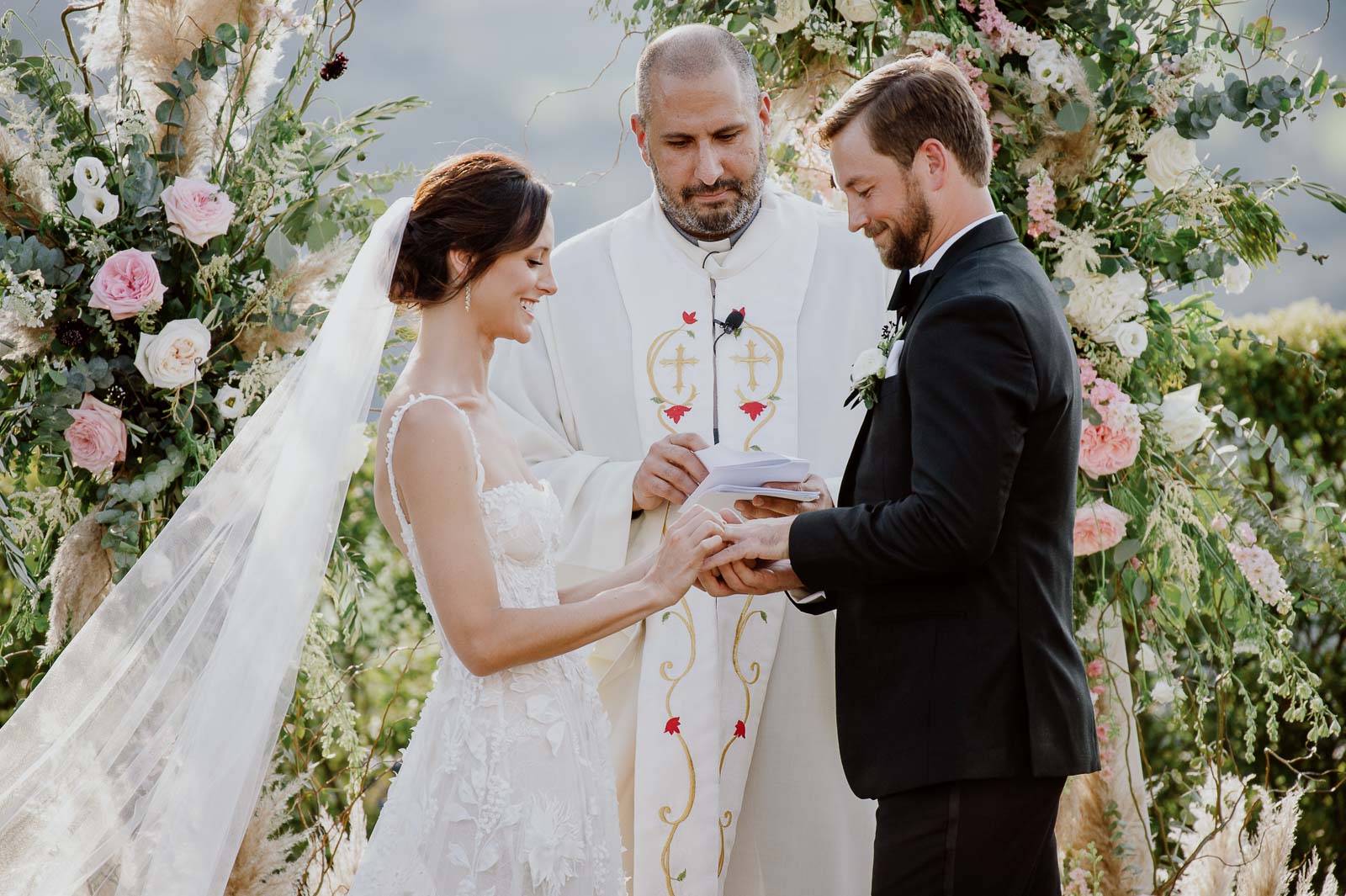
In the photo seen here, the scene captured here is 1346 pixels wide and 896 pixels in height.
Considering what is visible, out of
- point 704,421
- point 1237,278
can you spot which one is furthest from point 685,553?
point 1237,278

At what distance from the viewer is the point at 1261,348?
5.34 m

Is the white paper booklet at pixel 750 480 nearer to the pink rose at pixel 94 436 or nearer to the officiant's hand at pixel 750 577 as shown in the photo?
the officiant's hand at pixel 750 577

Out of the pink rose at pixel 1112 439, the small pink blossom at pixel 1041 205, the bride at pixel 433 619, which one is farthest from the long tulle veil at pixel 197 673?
the pink rose at pixel 1112 439

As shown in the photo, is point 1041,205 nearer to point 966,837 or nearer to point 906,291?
point 906,291

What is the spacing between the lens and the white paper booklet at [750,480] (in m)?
3.07

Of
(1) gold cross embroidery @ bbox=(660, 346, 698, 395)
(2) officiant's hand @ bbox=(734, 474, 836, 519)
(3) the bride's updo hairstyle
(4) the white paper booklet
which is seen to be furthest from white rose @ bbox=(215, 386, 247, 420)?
(2) officiant's hand @ bbox=(734, 474, 836, 519)

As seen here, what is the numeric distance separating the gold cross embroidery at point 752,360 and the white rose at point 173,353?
136cm

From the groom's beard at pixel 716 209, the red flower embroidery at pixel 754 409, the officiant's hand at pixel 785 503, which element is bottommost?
the officiant's hand at pixel 785 503

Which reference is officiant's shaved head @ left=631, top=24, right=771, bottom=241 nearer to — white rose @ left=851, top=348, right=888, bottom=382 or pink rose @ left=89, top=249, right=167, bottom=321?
white rose @ left=851, top=348, right=888, bottom=382

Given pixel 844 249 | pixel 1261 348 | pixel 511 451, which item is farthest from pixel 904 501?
pixel 1261 348

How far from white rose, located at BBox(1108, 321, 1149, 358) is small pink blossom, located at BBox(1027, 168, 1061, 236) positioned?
12.4 inches

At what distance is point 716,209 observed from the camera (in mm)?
3719

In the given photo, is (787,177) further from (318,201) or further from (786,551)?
(786,551)

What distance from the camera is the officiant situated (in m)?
3.44
